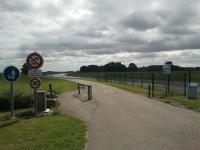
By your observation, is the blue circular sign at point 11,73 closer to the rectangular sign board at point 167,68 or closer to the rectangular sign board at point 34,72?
the rectangular sign board at point 34,72

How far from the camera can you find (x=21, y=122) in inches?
545

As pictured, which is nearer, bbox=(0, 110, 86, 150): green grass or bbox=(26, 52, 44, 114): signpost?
bbox=(0, 110, 86, 150): green grass

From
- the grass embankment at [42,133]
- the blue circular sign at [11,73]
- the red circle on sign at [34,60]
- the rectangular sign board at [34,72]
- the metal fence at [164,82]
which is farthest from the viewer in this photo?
the metal fence at [164,82]

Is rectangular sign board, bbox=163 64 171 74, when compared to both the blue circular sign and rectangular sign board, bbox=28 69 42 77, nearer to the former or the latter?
rectangular sign board, bbox=28 69 42 77

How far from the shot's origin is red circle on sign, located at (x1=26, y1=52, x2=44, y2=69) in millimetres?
15305

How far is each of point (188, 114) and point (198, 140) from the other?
601cm

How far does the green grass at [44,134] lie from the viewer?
930 cm

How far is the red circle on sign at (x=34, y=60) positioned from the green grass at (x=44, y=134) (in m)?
2.12

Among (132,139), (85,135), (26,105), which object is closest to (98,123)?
(85,135)

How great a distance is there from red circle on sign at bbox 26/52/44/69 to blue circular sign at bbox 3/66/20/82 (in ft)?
1.86

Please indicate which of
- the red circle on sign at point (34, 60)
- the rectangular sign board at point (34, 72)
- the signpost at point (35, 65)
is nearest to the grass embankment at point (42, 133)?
the signpost at point (35, 65)

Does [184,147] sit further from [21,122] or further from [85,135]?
[21,122]

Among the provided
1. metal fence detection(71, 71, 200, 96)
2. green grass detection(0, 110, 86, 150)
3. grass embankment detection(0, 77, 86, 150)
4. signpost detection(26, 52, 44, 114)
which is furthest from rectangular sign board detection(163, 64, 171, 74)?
green grass detection(0, 110, 86, 150)

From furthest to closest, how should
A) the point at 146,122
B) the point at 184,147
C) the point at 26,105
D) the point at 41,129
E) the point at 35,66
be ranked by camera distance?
the point at 26,105 < the point at 35,66 < the point at 146,122 < the point at 41,129 < the point at 184,147
